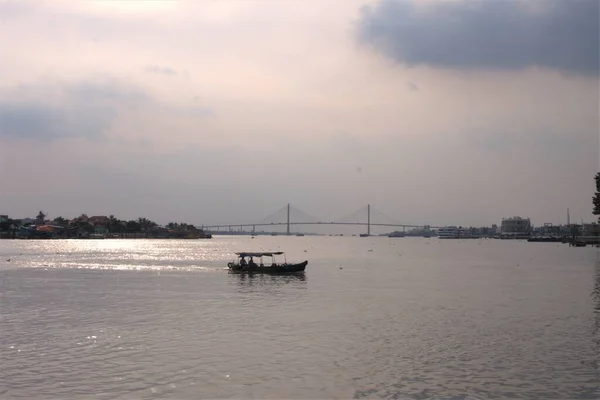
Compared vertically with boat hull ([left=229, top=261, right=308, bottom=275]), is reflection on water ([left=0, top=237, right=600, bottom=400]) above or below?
below

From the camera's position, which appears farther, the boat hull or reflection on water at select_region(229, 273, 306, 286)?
the boat hull

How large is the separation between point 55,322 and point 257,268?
37116 millimetres

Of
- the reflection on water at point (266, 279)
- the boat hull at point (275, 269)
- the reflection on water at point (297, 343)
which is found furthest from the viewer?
the boat hull at point (275, 269)

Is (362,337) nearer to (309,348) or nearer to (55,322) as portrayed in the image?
(309,348)

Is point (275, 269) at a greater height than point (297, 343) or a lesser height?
greater

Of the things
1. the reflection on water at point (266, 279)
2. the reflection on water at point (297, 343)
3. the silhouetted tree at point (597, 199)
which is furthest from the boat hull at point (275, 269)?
the silhouetted tree at point (597, 199)

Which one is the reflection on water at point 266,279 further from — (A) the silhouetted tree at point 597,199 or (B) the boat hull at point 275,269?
(A) the silhouetted tree at point 597,199

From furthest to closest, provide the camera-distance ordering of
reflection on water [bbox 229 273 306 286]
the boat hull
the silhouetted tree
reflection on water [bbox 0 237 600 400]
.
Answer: the silhouetted tree < the boat hull < reflection on water [bbox 229 273 306 286] < reflection on water [bbox 0 237 600 400]

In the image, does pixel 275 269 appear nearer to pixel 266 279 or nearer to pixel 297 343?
pixel 266 279

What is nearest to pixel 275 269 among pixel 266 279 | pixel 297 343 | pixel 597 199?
pixel 266 279

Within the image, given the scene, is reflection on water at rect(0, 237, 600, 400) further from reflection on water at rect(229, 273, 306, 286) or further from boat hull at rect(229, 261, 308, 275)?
boat hull at rect(229, 261, 308, 275)

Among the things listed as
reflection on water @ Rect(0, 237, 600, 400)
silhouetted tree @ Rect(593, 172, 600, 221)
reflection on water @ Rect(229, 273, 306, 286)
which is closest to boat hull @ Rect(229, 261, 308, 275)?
reflection on water @ Rect(229, 273, 306, 286)

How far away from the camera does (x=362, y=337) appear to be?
91.5 feet

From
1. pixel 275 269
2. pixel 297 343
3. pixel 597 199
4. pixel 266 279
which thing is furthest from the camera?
pixel 597 199
